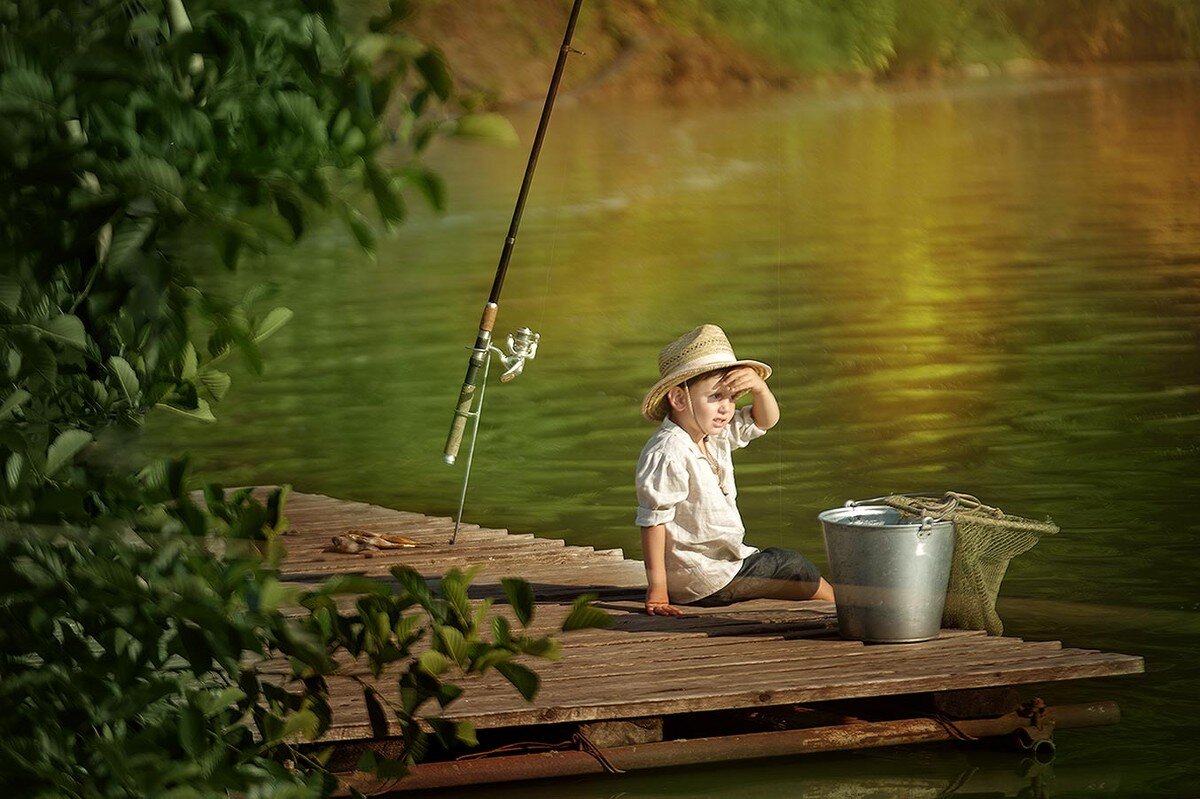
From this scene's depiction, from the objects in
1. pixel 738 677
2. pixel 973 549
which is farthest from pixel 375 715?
pixel 973 549

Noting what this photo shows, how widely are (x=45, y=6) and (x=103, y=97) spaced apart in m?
0.09

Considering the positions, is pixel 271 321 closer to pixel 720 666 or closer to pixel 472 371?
pixel 720 666

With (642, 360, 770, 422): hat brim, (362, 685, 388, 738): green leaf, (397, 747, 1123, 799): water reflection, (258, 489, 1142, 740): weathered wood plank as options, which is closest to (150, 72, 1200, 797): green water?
(397, 747, 1123, 799): water reflection

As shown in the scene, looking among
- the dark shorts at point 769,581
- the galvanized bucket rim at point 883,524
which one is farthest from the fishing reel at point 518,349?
the galvanized bucket rim at point 883,524

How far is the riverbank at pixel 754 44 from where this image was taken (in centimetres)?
1803

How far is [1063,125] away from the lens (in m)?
22.6

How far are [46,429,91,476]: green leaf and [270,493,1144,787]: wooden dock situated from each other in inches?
68.1

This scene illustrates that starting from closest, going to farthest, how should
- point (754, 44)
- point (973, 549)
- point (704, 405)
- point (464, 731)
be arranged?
point (464, 731)
point (973, 549)
point (704, 405)
point (754, 44)

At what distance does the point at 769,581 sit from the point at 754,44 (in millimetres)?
15919

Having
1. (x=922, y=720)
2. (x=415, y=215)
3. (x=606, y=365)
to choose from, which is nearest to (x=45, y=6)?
(x=922, y=720)

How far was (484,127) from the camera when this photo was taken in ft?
4.50

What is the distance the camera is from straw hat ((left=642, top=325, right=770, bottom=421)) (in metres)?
3.85

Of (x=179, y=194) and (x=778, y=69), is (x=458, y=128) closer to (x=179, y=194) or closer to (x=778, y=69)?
(x=179, y=194)

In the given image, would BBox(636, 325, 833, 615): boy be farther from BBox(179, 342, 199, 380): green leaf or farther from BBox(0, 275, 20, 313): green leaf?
BBox(0, 275, 20, 313): green leaf
